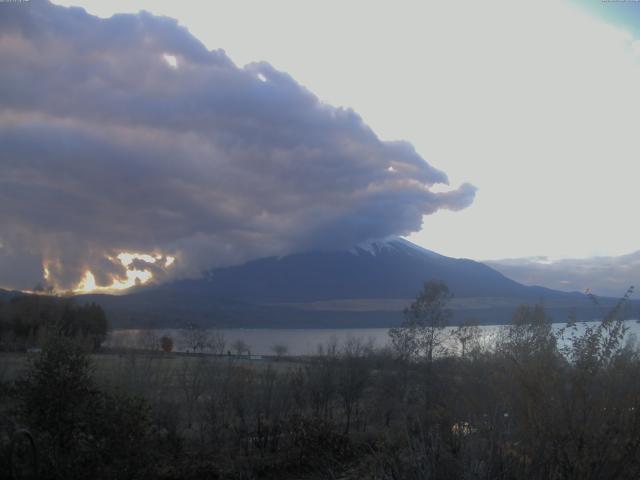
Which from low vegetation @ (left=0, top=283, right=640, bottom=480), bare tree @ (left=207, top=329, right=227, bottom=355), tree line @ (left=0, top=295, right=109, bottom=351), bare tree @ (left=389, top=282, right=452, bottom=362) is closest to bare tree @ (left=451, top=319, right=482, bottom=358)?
bare tree @ (left=389, top=282, right=452, bottom=362)

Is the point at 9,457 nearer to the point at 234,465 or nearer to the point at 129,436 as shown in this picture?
the point at 129,436

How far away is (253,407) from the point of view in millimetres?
18047

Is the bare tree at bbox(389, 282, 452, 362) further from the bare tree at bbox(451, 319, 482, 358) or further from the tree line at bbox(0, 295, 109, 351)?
the tree line at bbox(0, 295, 109, 351)

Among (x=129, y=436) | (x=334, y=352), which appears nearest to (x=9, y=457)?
(x=129, y=436)

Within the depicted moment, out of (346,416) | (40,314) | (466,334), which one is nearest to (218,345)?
(466,334)

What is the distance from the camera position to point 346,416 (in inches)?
849

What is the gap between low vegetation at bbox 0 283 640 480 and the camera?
6625 millimetres

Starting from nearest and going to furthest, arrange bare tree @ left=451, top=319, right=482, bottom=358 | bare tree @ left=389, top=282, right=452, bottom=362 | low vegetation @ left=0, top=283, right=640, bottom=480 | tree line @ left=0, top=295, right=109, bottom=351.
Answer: low vegetation @ left=0, top=283, right=640, bottom=480, bare tree @ left=451, top=319, right=482, bottom=358, bare tree @ left=389, top=282, right=452, bottom=362, tree line @ left=0, top=295, right=109, bottom=351

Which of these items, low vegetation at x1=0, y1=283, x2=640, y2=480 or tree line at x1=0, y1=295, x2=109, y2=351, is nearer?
low vegetation at x1=0, y1=283, x2=640, y2=480

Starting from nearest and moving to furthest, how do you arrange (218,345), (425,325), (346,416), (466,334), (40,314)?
1. (346,416)
2. (466,334)
3. (425,325)
4. (218,345)
5. (40,314)

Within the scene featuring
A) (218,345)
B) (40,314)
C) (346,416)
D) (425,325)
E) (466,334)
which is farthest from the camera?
(40,314)

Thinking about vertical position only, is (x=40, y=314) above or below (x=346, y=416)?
above

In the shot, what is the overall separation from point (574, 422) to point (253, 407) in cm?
1260

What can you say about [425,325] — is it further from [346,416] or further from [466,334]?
[346,416]
